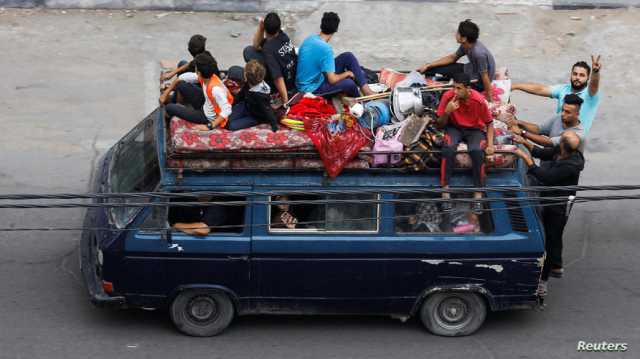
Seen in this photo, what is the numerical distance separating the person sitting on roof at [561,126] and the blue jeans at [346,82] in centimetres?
155

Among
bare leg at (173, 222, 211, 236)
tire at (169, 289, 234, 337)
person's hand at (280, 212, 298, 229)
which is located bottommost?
tire at (169, 289, 234, 337)

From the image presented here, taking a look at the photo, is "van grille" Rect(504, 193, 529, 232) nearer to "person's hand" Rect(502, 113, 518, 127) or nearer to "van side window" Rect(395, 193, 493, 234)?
"van side window" Rect(395, 193, 493, 234)

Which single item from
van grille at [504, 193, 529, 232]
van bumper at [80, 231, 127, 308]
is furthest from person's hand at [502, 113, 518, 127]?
van bumper at [80, 231, 127, 308]

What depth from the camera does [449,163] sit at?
9.60 meters

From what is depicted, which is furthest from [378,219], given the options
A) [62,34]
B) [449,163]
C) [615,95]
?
[62,34]

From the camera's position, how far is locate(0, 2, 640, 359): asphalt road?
33.1ft

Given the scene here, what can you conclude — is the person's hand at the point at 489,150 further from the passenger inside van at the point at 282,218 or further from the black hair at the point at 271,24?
the black hair at the point at 271,24

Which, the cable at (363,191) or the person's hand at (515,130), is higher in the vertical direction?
the person's hand at (515,130)

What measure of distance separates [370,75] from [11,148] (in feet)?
17.8

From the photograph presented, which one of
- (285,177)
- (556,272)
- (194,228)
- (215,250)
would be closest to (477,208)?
(556,272)

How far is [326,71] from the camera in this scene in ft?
35.2

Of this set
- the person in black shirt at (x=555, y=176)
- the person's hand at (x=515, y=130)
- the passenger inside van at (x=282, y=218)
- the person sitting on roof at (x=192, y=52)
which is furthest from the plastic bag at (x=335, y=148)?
the person sitting on roof at (x=192, y=52)

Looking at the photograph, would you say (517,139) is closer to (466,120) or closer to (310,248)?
(466,120)

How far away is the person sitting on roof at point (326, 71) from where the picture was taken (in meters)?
10.7
